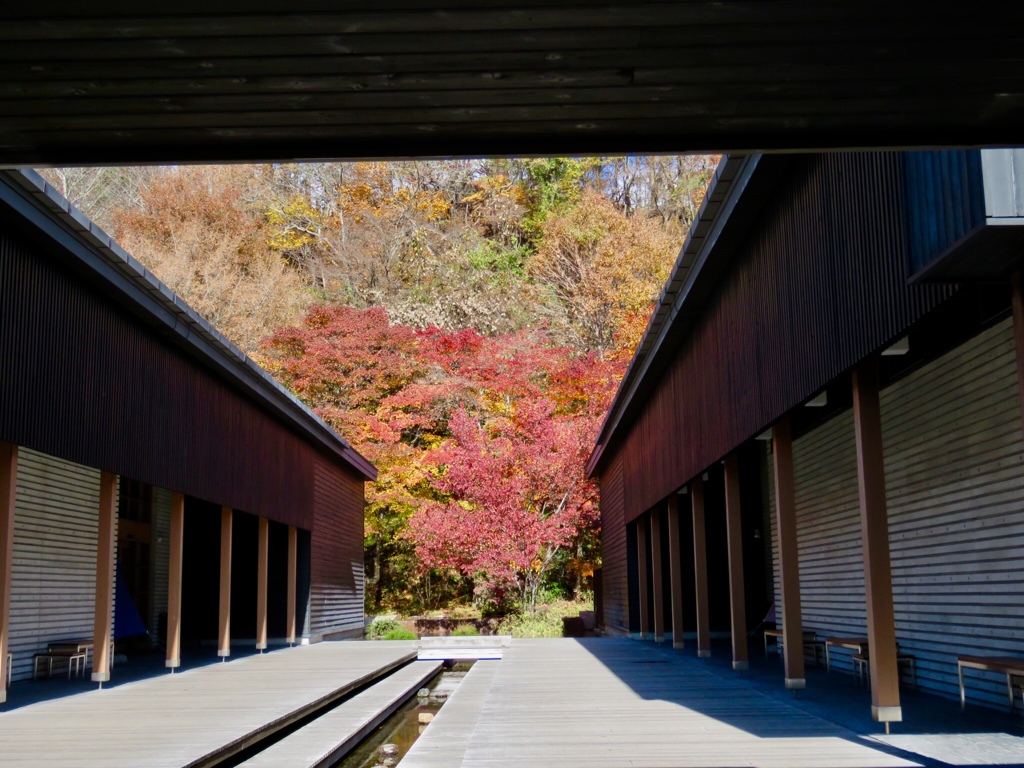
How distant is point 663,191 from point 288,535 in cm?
2301

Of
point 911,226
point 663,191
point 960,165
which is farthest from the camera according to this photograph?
point 663,191

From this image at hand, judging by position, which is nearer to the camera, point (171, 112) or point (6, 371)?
point (171, 112)

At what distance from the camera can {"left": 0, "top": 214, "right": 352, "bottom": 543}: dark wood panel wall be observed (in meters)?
8.78

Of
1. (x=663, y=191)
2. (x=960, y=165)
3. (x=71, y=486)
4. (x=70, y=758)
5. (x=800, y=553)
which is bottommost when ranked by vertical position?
(x=70, y=758)

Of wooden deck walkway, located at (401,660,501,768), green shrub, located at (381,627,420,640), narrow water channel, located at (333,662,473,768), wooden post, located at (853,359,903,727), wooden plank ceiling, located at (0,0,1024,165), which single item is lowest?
green shrub, located at (381,627,420,640)

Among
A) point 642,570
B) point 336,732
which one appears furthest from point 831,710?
point 642,570

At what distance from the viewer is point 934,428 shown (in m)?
8.58

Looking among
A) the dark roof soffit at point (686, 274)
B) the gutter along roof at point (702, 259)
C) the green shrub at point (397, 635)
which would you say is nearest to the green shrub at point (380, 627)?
the green shrub at point (397, 635)

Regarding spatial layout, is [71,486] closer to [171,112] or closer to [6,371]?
[6,371]

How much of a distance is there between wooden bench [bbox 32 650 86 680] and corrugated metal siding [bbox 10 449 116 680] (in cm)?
9

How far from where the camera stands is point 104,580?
36.4ft

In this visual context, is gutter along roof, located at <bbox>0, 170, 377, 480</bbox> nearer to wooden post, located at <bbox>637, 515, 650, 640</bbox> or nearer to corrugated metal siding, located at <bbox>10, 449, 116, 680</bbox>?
corrugated metal siding, located at <bbox>10, 449, 116, 680</bbox>

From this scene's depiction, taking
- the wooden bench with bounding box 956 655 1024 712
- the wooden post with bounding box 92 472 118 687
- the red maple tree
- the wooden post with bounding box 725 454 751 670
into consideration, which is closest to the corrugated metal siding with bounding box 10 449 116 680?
the wooden post with bounding box 92 472 118 687

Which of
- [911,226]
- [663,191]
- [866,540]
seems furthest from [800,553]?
[663,191]
